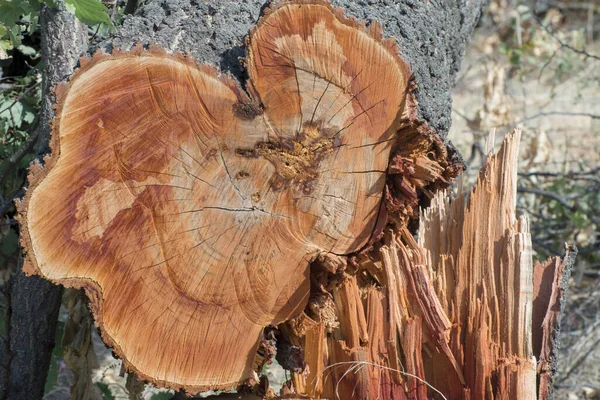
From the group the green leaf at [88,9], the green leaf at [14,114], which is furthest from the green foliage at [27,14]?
the green leaf at [14,114]

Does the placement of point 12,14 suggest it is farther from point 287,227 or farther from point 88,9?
point 287,227

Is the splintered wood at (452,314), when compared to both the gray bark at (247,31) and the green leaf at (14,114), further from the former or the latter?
the green leaf at (14,114)

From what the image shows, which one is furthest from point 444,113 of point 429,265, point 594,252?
point 594,252

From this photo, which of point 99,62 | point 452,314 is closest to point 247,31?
point 99,62

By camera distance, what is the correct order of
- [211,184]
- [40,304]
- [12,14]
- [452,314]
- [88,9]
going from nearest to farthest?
[88,9] < [211,184] < [12,14] < [452,314] < [40,304]

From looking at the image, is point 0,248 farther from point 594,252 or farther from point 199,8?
point 594,252
